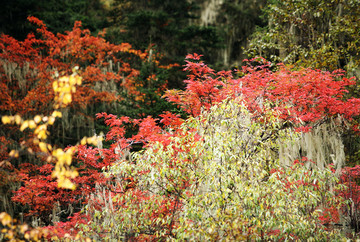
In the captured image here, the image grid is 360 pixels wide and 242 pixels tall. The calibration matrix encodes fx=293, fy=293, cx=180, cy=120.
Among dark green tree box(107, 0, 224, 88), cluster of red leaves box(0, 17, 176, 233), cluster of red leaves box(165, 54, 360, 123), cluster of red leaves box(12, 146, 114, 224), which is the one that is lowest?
cluster of red leaves box(12, 146, 114, 224)

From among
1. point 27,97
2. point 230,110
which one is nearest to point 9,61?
point 27,97

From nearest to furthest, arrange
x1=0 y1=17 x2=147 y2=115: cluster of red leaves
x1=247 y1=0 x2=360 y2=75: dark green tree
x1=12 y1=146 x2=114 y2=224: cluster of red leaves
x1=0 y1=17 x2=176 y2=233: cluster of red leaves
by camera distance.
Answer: x1=12 y1=146 x2=114 y2=224: cluster of red leaves, x1=247 y1=0 x2=360 y2=75: dark green tree, x1=0 y1=17 x2=176 y2=233: cluster of red leaves, x1=0 y1=17 x2=147 y2=115: cluster of red leaves

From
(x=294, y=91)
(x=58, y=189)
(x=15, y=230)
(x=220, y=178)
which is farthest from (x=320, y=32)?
(x=15, y=230)

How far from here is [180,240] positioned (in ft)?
15.1

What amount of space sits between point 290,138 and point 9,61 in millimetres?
10305

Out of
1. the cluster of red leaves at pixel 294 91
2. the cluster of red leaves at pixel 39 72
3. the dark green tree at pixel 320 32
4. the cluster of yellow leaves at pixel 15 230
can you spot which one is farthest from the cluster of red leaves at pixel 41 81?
the cluster of yellow leaves at pixel 15 230

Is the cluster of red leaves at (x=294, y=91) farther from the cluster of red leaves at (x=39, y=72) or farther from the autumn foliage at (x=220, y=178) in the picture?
the cluster of red leaves at (x=39, y=72)

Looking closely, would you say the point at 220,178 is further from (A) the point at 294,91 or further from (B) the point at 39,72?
(B) the point at 39,72

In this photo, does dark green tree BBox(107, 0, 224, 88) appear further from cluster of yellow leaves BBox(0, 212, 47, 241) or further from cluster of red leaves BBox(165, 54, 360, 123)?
cluster of yellow leaves BBox(0, 212, 47, 241)

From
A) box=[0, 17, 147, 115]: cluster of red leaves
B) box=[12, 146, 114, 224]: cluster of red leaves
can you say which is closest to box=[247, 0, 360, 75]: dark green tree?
box=[0, 17, 147, 115]: cluster of red leaves

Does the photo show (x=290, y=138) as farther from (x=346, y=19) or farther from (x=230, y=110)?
(x=346, y=19)

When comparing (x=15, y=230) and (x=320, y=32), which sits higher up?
(x=320, y=32)

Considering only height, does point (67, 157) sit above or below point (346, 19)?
below

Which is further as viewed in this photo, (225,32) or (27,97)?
(225,32)
